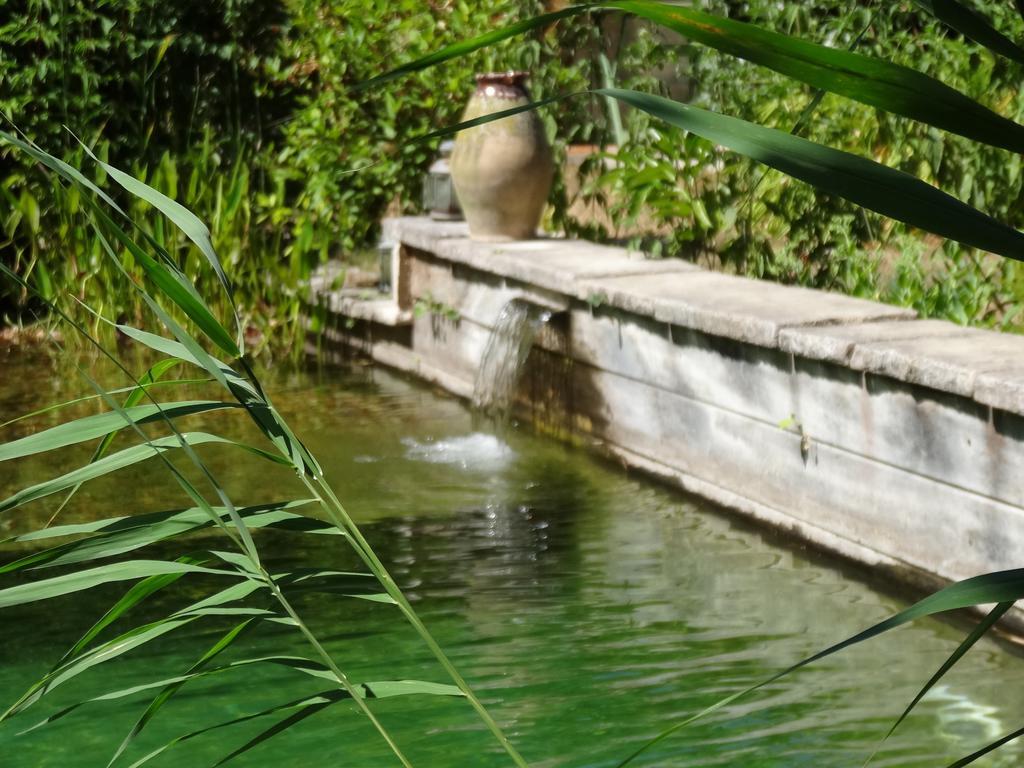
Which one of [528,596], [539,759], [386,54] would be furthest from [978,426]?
[386,54]

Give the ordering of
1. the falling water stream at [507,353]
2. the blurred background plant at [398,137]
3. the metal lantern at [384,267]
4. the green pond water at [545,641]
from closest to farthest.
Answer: the green pond water at [545,641], the blurred background plant at [398,137], the falling water stream at [507,353], the metal lantern at [384,267]

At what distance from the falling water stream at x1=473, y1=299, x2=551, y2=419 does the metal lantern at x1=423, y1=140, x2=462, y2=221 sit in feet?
4.40

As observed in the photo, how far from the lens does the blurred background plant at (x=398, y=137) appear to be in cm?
557

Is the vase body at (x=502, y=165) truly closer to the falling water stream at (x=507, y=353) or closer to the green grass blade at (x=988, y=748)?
the falling water stream at (x=507, y=353)

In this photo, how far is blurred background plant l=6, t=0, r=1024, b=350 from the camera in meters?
5.57

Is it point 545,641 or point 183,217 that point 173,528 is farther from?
point 545,641

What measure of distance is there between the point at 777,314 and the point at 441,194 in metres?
3.09

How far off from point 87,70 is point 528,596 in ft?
16.6

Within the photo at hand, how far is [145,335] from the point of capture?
1363 mm

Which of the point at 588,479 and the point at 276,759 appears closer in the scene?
the point at 276,759

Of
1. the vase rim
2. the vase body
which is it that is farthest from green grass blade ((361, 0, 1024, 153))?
the vase rim

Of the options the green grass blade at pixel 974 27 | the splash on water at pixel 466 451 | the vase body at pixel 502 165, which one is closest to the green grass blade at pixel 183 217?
the green grass blade at pixel 974 27

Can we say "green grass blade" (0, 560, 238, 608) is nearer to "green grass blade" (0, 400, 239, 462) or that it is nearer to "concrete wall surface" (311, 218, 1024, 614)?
"green grass blade" (0, 400, 239, 462)

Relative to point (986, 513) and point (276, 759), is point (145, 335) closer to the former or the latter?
point (276, 759)
